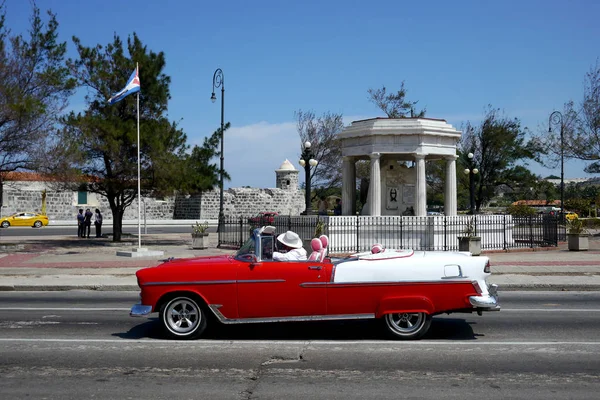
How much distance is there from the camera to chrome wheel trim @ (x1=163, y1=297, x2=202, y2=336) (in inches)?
347

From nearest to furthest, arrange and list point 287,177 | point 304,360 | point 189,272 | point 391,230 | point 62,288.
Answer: point 304,360 < point 189,272 < point 62,288 < point 391,230 < point 287,177

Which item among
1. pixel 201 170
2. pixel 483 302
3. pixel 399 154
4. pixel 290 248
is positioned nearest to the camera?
pixel 483 302

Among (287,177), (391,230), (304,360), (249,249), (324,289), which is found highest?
(287,177)

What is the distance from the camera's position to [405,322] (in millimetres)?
8812

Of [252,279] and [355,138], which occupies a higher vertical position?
[355,138]

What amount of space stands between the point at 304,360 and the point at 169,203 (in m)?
53.7

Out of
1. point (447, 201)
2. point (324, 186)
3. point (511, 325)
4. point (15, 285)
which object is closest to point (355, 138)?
point (447, 201)

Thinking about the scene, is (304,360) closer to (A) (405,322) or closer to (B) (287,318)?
(B) (287,318)

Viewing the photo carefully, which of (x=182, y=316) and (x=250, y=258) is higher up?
(x=250, y=258)

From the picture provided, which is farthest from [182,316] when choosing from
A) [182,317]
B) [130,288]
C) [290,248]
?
[130,288]

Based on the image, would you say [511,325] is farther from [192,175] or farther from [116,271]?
[192,175]

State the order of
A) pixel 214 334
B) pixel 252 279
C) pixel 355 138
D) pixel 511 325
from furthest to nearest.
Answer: pixel 355 138, pixel 511 325, pixel 214 334, pixel 252 279

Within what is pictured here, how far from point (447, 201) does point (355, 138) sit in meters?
4.32

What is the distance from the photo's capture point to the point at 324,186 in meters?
51.5
